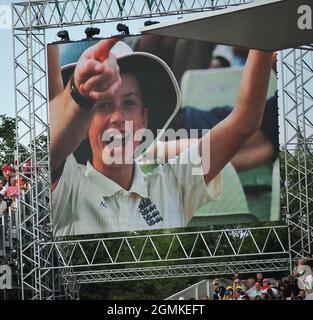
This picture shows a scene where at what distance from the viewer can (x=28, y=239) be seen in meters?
20.9

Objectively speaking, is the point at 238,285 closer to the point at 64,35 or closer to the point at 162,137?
the point at 162,137

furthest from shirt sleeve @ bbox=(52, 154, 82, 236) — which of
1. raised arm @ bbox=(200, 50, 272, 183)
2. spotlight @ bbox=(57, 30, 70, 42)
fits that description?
raised arm @ bbox=(200, 50, 272, 183)

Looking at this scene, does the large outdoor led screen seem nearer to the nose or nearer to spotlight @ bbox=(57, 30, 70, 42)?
the nose

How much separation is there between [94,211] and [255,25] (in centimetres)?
879

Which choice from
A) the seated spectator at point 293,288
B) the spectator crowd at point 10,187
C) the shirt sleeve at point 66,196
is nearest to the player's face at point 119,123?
the shirt sleeve at point 66,196

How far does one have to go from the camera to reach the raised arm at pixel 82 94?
19109 millimetres

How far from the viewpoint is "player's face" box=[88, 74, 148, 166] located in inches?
741

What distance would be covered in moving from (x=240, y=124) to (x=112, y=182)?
268cm

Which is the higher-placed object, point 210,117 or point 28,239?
point 210,117

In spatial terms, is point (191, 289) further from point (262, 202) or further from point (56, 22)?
point (56, 22)

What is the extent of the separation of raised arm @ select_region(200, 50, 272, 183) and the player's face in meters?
1.35

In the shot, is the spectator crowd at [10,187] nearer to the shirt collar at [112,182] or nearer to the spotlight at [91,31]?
the shirt collar at [112,182]
